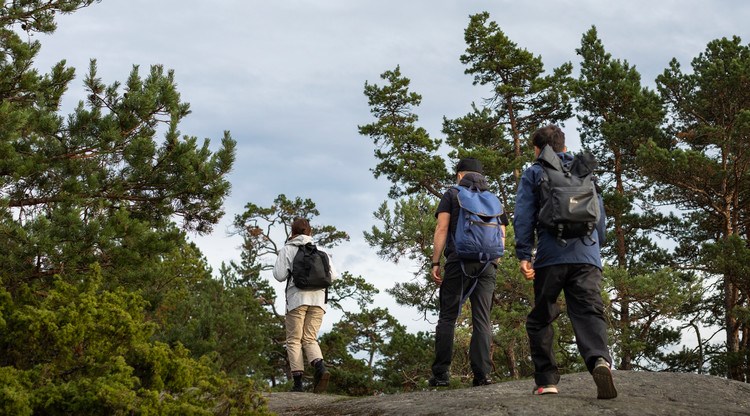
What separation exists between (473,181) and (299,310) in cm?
275

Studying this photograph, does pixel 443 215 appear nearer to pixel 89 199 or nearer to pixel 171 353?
pixel 171 353

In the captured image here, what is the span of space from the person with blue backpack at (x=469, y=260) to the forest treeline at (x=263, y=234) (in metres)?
1.77

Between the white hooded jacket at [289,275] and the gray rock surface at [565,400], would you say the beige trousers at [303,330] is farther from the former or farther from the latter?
the gray rock surface at [565,400]

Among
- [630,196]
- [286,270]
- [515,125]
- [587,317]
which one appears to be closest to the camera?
[587,317]

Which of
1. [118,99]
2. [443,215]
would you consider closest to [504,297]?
[118,99]

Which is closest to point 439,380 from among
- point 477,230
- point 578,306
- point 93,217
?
point 477,230

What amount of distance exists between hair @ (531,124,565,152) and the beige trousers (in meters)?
3.81

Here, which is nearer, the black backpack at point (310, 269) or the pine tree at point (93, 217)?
the pine tree at point (93, 217)

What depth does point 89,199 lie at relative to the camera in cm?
1003

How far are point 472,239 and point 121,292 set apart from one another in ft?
11.0

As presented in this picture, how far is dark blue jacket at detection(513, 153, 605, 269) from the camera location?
5.27 m

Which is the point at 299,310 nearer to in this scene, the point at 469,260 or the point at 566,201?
the point at 469,260

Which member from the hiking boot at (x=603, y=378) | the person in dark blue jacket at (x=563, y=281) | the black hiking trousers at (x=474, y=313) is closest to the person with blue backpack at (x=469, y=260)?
the black hiking trousers at (x=474, y=313)

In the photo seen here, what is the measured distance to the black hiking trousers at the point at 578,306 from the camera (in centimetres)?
527
